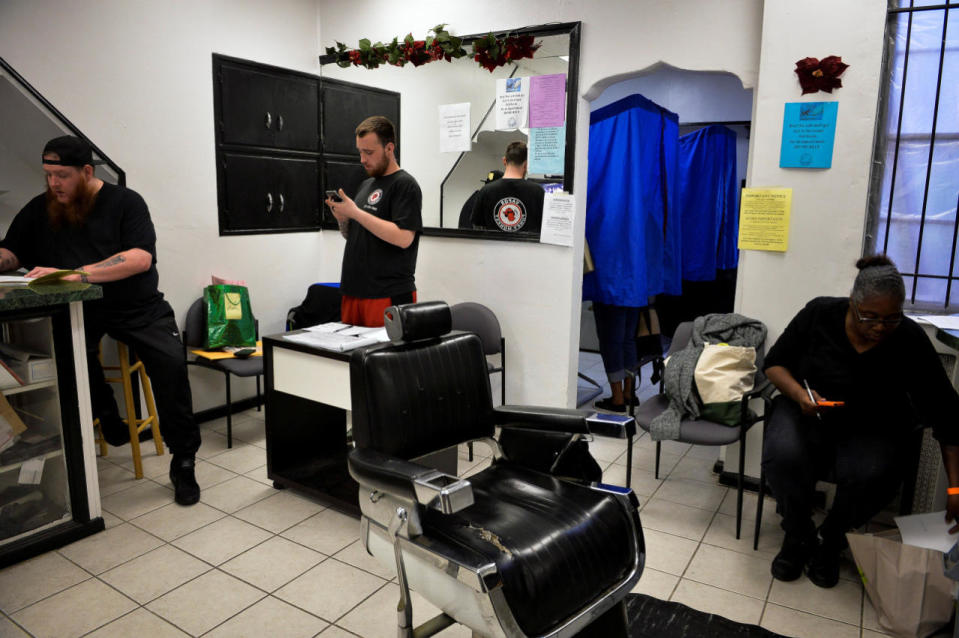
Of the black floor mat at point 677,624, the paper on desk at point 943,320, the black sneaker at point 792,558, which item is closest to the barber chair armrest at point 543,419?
the black floor mat at point 677,624

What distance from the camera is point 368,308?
320cm

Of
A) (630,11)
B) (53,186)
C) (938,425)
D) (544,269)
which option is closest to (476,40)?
(630,11)

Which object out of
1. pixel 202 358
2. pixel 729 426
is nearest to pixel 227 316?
pixel 202 358

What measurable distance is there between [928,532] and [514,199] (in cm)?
258

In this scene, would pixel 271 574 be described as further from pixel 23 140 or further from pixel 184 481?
pixel 23 140

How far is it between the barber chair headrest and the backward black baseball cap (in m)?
1.78

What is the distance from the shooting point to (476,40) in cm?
377

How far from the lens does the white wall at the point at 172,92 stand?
326 cm

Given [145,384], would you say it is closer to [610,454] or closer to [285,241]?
[285,241]

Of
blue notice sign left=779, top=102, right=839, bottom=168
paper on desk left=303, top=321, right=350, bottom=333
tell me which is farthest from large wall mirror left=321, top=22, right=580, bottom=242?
paper on desk left=303, top=321, right=350, bottom=333

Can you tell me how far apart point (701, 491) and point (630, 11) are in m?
2.49

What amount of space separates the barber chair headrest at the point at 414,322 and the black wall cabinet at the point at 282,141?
243cm

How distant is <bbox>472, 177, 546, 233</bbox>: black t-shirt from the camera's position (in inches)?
152

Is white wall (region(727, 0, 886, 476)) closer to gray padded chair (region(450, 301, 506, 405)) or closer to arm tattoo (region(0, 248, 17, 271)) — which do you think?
gray padded chair (region(450, 301, 506, 405))
